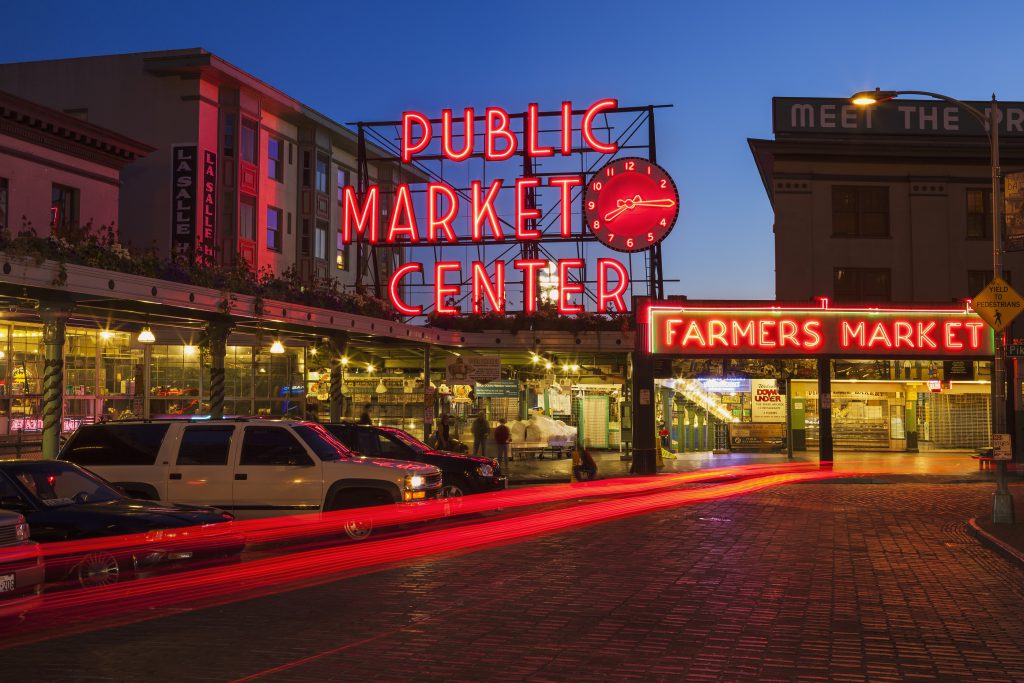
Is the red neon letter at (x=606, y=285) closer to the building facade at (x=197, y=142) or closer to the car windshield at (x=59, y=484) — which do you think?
the building facade at (x=197, y=142)

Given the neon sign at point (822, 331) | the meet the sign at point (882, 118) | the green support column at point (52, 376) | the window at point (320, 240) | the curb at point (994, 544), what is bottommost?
the curb at point (994, 544)

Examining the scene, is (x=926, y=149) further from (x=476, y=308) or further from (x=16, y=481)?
(x=16, y=481)

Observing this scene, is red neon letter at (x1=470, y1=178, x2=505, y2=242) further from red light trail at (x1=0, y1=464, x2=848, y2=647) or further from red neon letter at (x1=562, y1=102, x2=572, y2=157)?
red light trail at (x1=0, y1=464, x2=848, y2=647)

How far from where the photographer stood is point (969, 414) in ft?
134

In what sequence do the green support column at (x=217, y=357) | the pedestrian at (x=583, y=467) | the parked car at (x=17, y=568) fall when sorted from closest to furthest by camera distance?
the parked car at (x=17, y=568)
the green support column at (x=217, y=357)
the pedestrian at (x=583, y=467)

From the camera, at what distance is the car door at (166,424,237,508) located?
1559 centimetres

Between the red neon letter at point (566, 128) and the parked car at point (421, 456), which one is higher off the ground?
the red neon letter at point (566, 128)

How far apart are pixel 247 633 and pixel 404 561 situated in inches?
182

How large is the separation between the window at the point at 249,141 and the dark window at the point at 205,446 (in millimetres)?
31218

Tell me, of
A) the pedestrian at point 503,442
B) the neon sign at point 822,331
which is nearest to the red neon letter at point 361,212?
the pedestrian at point 503,442

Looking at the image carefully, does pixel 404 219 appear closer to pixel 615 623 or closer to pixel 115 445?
pixel 115 445

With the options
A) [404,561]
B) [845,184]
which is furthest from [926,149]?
[404,561]

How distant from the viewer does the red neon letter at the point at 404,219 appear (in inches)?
1692

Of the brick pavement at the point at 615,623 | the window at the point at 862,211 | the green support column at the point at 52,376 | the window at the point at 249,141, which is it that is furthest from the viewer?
the window at the point at 249,141
